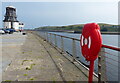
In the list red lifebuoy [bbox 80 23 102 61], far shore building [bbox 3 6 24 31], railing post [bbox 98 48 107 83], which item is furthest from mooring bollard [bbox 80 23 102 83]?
far shore building [bbox 3 6 24 31]

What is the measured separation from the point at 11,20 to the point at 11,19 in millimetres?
1593

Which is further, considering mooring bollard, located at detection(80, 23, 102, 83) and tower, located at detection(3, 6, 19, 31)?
tower, located at detection(3, 6, 19, 31)

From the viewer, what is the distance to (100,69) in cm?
333

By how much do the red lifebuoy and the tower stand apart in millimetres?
63378

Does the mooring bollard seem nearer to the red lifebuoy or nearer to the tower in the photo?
the red lifebuoy

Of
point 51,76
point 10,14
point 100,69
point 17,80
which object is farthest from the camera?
point 10,14

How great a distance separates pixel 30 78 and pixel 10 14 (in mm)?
69248

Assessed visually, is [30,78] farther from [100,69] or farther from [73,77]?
[100,69]

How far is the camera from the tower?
205ft

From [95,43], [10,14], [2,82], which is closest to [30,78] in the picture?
[2,82]

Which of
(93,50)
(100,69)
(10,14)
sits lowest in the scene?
(100,69)

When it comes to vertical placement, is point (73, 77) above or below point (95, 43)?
below

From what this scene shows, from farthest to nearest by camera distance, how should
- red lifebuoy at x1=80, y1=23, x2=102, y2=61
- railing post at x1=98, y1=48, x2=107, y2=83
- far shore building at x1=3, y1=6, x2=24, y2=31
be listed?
1. far shore building at x1=3, y1=6, x2=24, y2=31
2. railing post at x1=98, y1=48, x2=107, y2=83
3. red lifebuoy at x1=80, y1=23, x2=102, y2=61

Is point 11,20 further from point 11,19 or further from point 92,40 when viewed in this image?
point 92,40
